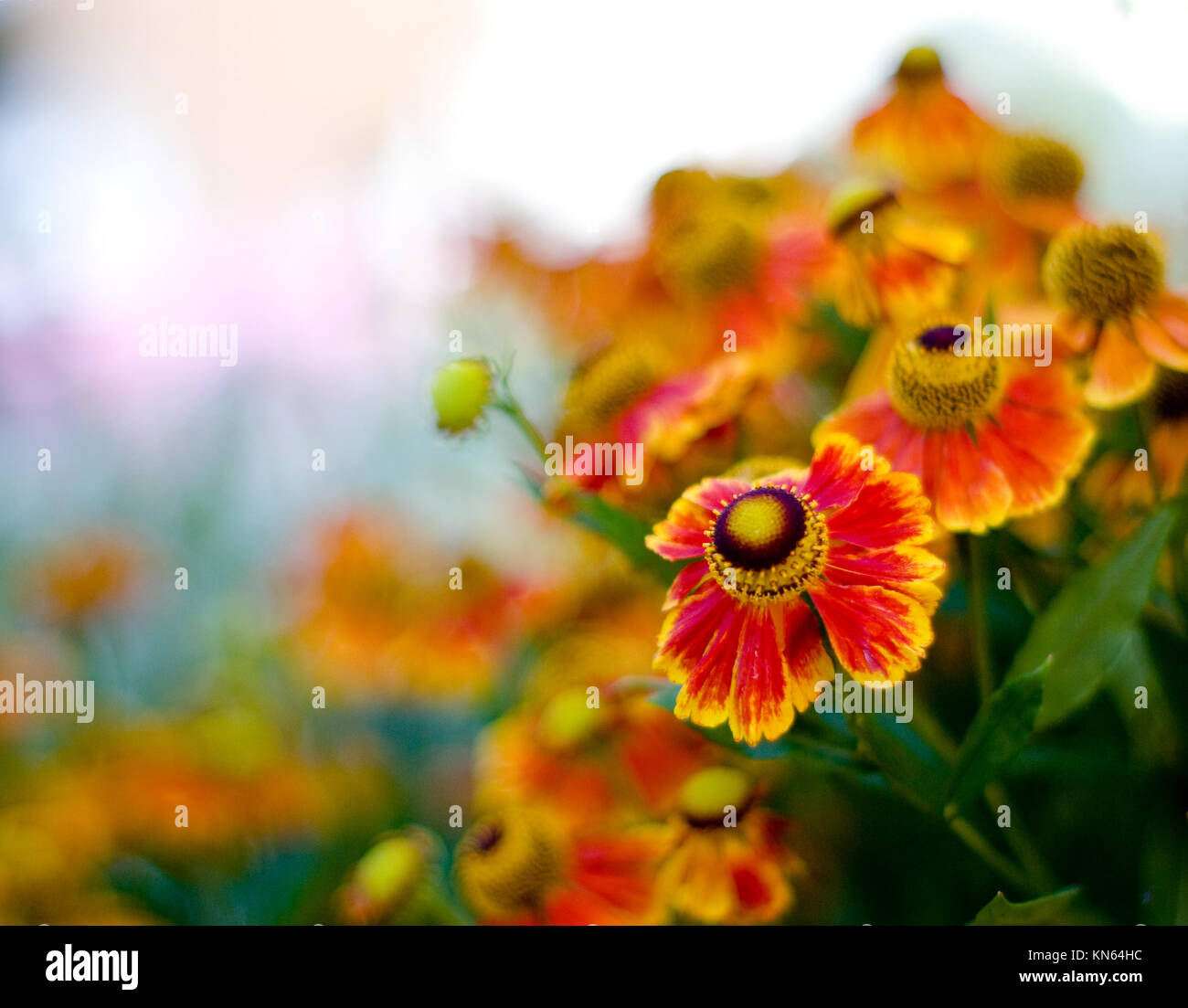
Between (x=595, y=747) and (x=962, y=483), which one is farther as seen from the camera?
(x=595, y=747)

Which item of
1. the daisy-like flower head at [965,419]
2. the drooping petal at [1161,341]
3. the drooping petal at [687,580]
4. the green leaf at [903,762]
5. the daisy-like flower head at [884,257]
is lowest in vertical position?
the green leaf at [903,762]

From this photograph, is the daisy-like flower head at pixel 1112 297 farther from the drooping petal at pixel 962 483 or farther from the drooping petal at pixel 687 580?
the drooping petal at pixel 687 580

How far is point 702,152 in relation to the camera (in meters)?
0.64

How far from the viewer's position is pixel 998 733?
1.07ft

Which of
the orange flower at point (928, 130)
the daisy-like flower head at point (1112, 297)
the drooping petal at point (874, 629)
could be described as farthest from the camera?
the orange flower at point (928, 130)

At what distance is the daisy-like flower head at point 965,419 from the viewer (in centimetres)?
38

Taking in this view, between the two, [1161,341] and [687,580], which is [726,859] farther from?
[1161,341]

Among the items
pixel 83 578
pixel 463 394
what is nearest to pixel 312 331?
pixel 83 578

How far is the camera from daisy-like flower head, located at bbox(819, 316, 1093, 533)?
14.9 inches

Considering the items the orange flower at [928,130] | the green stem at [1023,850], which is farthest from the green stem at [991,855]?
the orange flower at [928,130]

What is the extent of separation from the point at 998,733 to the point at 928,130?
42 centimetres

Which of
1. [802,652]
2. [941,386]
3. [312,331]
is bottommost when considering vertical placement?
[802,652]

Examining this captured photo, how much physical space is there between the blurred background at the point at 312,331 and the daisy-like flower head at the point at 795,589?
22 cm
